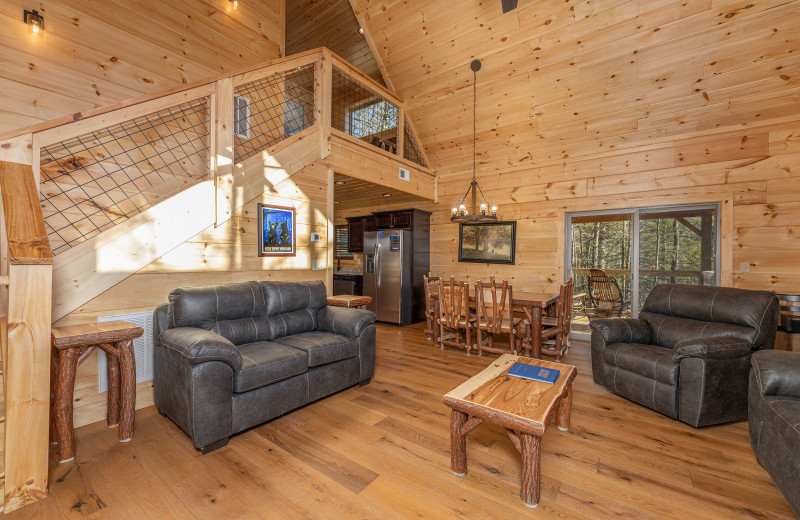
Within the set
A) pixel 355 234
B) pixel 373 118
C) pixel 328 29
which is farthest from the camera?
pixel 355 234

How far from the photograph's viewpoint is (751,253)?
13.0 ft

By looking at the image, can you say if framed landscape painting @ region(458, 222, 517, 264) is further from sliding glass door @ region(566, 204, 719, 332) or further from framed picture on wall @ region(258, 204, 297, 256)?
framed picture on wall @ region(258, 204, 297, 256)

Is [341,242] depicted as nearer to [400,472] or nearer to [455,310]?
[455,310]

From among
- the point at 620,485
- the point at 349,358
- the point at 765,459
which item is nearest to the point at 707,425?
the point at 765,459

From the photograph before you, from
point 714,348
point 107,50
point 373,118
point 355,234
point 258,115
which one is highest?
point 373,118

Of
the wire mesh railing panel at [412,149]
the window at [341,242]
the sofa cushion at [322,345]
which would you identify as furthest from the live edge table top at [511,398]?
the window at [341,242]

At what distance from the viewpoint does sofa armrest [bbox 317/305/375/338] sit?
9.92 feet

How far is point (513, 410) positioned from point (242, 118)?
166 inches

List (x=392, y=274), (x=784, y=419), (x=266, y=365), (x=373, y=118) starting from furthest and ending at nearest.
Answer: (x=373, y=118) < (x=392, y=274) < (x=266, y=365) < (x=784, y=419)

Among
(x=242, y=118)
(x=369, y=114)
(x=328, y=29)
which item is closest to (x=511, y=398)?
(x=242, y=118)

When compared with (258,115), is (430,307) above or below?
below

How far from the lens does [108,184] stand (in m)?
3.09

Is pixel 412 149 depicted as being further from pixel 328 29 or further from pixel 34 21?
pixel 34 21

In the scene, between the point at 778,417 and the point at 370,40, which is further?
the point at 370,40
